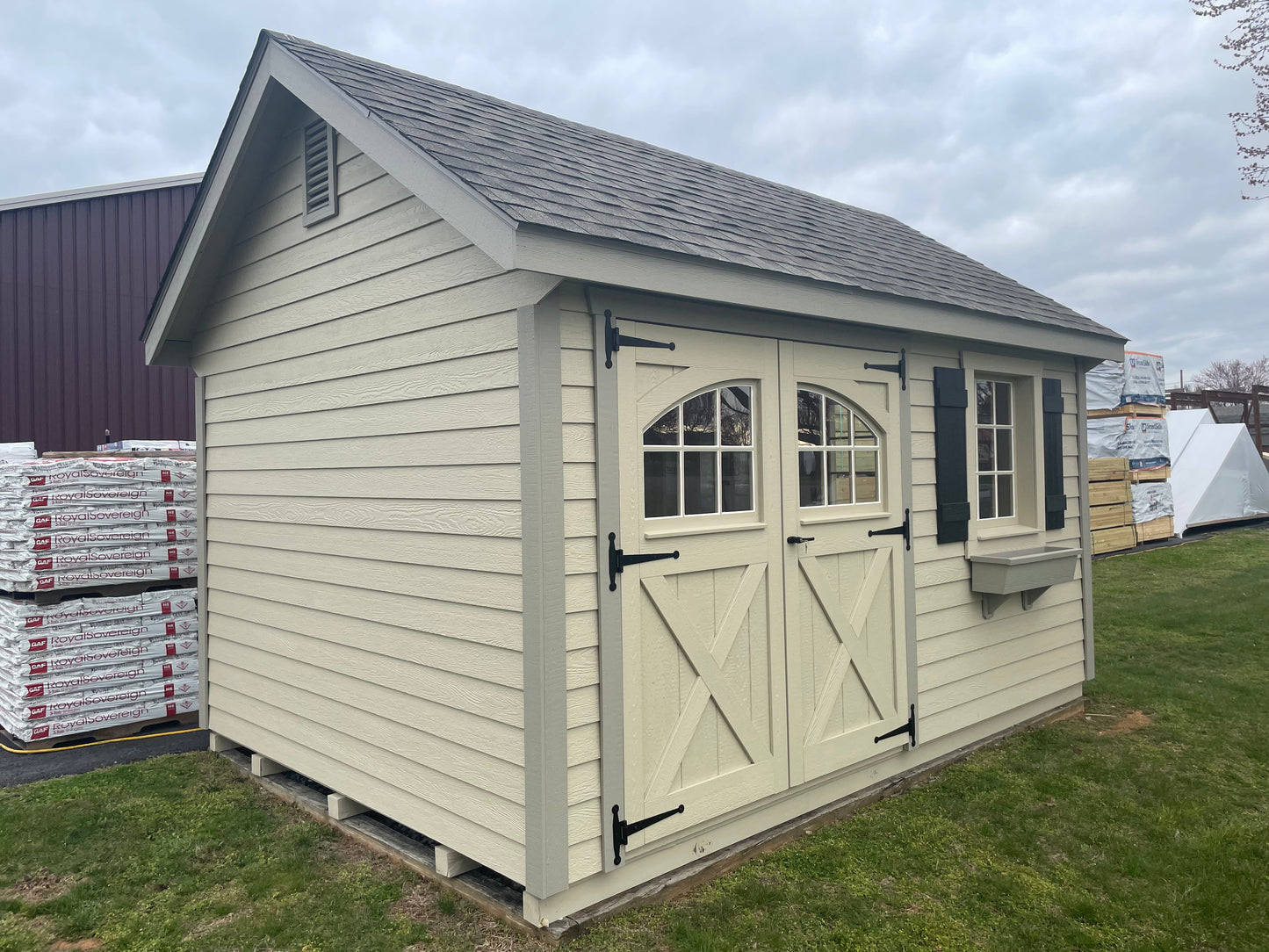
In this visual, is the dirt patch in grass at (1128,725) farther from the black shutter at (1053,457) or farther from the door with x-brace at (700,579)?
the door with x-brace at (700,579)

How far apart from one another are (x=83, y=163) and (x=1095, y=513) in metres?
64.5

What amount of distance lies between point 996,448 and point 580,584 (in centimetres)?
354

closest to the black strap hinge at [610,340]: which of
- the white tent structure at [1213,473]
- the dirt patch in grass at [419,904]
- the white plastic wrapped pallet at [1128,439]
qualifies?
the dirt patch in grass at [419,904]

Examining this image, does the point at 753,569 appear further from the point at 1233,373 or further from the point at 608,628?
the point at 1233,373

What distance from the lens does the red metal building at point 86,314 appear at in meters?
10.3

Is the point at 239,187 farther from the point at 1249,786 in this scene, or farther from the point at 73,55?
the point at 73,55

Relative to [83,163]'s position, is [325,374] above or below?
below

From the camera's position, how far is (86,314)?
10758 mm

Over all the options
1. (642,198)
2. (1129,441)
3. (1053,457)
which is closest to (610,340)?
(642,198)

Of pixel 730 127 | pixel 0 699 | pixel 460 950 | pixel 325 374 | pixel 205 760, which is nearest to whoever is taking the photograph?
pixel 460 950

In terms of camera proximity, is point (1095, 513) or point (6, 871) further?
point (1095, 513)

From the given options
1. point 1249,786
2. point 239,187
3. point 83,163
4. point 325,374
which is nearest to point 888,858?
point 1249,786

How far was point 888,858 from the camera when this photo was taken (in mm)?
3721

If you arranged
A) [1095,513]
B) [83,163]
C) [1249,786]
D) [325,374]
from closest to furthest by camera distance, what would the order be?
[325,374], [1249,786], [1095,513], [83,163]
